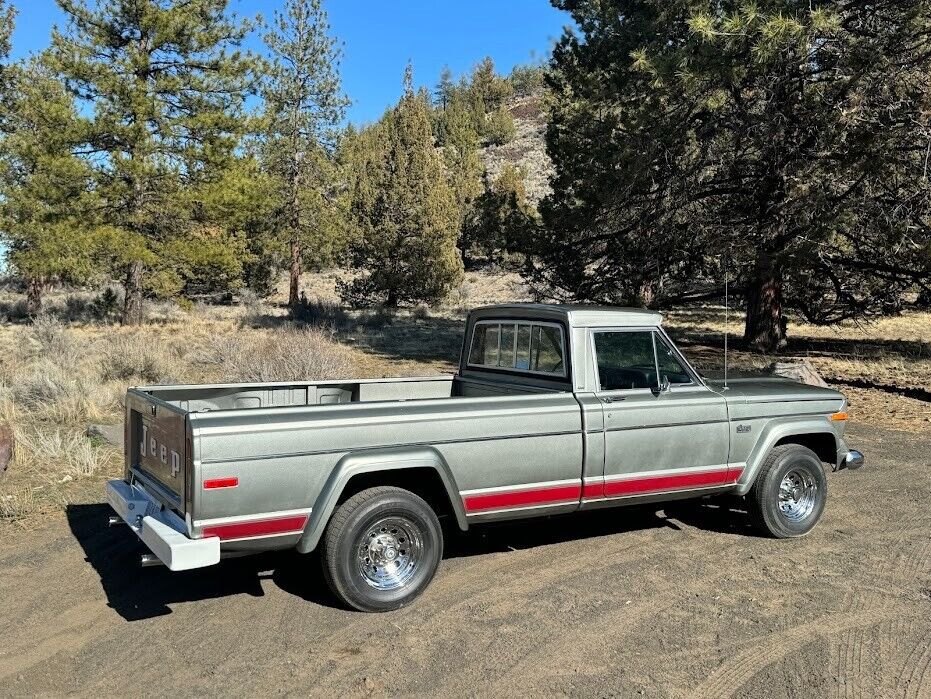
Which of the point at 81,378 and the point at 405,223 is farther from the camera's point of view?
the point at 405,223

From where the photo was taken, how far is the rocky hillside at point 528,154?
252 ft

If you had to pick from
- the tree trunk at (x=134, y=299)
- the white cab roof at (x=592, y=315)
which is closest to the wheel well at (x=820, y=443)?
the white cab roof at (x=592, y=315)

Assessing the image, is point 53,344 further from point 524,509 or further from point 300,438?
point 524,509

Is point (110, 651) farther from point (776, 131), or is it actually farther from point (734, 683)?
point (776, 131)

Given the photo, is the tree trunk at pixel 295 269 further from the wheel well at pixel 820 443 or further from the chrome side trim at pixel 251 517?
the chrome side trim at pixel 251 517

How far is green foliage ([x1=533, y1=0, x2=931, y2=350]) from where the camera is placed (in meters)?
12.1

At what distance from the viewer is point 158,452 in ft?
16.2

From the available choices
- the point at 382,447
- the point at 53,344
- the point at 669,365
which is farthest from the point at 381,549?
the point at 53,344

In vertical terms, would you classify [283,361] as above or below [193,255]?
below

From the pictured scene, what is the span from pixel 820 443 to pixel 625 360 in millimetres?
2101

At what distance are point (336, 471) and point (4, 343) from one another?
17.3m

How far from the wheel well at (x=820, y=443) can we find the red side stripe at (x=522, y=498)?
2202 millimetres

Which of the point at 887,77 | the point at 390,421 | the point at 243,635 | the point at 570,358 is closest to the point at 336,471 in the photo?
the point at 390,421

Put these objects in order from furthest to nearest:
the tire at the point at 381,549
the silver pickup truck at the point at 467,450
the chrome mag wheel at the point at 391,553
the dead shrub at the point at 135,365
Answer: the dead shrub at the point at 135,365 < the chrome mag wheel at the point at 391,553 < the tire at the point at 381,549 < the silver pickup truck at the point at 467,450
